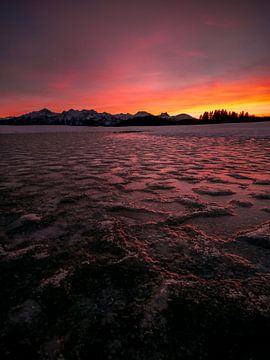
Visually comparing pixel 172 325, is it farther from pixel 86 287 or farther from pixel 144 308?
pixel 86 287

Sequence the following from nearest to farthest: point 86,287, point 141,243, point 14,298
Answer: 1. point 14,298
2. point 86,287
3. point 141,243

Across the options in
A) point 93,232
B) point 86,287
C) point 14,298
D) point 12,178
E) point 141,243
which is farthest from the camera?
point 12,178

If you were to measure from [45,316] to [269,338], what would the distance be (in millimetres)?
1736

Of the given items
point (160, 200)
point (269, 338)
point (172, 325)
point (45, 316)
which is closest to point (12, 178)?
point (160, 200)

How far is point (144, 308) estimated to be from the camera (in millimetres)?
1920

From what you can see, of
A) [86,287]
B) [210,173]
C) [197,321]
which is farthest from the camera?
[210,173]

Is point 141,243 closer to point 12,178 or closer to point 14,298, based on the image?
point 14,298

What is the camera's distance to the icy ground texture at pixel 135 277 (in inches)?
64.2

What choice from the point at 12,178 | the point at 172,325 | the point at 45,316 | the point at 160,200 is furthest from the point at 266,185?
the point at 12,178

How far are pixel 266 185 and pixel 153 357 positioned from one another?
17.7 ft

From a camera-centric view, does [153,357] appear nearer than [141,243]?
Yes

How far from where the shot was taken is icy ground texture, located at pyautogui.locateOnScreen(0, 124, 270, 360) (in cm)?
163

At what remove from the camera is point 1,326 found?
5.75 feet

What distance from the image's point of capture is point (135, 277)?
2320 mm
